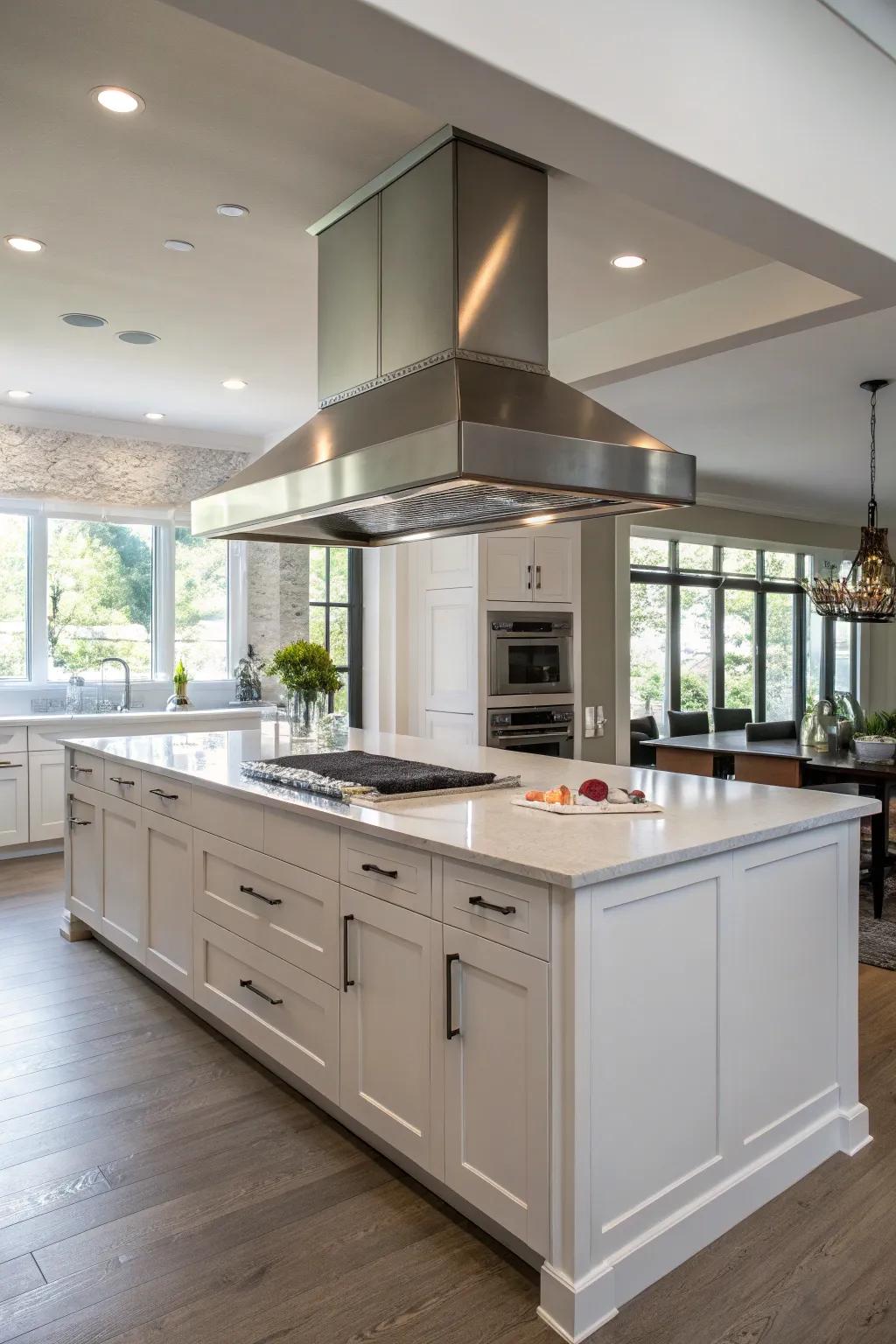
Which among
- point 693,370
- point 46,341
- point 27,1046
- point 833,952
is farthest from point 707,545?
point 27,1046

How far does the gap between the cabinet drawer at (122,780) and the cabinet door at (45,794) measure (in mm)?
1945

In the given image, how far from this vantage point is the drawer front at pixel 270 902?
2.40 meters

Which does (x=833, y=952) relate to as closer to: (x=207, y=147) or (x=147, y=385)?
(x=207, y=147)

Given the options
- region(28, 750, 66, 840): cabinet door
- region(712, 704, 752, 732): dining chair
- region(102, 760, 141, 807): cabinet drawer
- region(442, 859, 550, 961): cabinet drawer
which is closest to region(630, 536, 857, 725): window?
region(712, 704, 752, 732): dining chair

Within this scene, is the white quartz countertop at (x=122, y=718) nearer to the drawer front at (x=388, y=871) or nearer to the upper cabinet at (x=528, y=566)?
the upper cabinet at (x=528, y=566)

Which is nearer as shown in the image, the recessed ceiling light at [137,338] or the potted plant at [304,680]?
the potted plant at [304,680]

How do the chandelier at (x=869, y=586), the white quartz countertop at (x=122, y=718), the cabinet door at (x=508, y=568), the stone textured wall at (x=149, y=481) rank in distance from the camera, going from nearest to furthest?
1. the cabinet door at (x=508, y=568)
2. the white quartz countertop at (x=122, y=718)
3. the chandelier at (x=869, y=586)
4. the stone textured wall at (x=149, y=481)

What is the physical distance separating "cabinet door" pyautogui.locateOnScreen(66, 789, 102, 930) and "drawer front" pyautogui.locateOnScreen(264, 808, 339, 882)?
4.83 feet

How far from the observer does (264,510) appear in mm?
2752

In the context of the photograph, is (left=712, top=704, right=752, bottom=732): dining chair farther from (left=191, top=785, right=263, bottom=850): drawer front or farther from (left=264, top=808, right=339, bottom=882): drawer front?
(left=264, top=808, right=339, bottom=882): drawer front

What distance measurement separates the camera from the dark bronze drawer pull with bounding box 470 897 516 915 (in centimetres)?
181

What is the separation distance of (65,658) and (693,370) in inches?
165

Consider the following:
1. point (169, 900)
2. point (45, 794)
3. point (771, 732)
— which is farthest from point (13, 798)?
point (771, 732)

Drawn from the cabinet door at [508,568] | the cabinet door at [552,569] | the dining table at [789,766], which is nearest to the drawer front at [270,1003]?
the dining table at [789,766]
